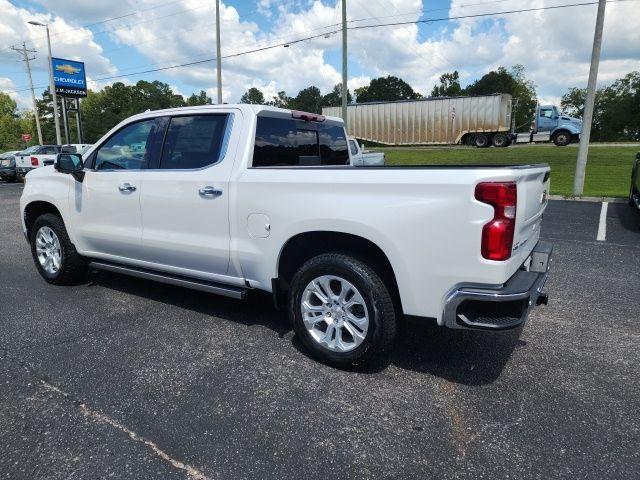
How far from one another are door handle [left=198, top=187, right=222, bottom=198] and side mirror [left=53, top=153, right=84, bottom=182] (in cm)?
167

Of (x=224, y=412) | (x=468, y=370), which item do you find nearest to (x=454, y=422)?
(x=468, y=370)

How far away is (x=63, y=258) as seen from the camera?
5.02m

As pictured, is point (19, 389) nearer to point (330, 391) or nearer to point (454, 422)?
point (330, 391)

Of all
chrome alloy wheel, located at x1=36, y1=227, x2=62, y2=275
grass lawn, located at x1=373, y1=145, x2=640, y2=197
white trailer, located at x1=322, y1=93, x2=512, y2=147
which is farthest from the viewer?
white trailer, located at x1=322, y1=93, x2=512, y2=147

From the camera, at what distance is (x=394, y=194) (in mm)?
2867

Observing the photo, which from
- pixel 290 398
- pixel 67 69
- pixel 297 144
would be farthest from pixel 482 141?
pixel 67 69

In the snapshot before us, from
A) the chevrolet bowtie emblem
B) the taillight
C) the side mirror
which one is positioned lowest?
the taillight

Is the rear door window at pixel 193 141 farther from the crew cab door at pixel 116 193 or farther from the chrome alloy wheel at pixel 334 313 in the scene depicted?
the chrome alloy wheel at pixel 334 313

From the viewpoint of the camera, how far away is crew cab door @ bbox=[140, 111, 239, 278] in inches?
146

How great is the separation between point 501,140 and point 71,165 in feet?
98.3

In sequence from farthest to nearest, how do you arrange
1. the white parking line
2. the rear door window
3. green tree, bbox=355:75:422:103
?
green tree, bbox=355:75:422:103
the white parking line
the rear door window

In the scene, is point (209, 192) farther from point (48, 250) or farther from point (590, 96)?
point (590, 96)

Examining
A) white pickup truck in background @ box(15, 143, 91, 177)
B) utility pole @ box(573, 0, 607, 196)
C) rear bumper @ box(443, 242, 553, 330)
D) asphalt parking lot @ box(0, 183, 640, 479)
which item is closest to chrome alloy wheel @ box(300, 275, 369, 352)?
asphalt parking lot @ box(0, 183, 640, 479)

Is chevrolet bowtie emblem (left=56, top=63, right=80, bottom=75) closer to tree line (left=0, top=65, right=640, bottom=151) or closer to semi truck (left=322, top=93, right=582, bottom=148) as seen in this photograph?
tree line (left=0, top=65, right=640, bottom=151)
